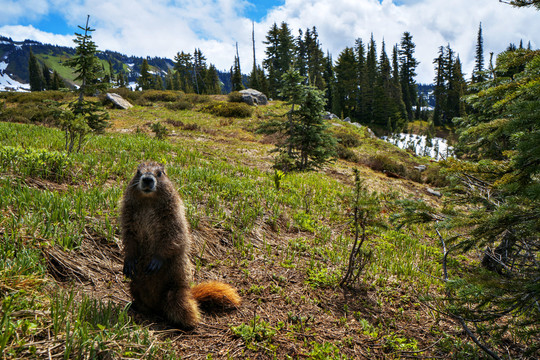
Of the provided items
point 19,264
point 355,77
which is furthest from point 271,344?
point 355,77

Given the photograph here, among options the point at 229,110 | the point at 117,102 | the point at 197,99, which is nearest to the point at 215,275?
the point at 229,110

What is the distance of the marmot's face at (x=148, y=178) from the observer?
2623mm

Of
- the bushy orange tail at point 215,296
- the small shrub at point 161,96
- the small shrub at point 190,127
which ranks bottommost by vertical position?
the bushy orange tail at point 215,296

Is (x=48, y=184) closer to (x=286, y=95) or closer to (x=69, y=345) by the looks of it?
(x=69, y=345)

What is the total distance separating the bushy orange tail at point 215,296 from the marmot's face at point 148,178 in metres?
1.20

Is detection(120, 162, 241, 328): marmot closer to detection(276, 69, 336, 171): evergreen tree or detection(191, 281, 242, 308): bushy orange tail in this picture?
detection(191, 281, 242, 308): bushy orange tail

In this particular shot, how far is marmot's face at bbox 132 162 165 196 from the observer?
2623mm

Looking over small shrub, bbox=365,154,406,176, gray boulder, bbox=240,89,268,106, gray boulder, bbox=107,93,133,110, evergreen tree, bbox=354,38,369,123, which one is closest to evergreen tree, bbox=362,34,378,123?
evergreen tree, bbox=354,38,369,123

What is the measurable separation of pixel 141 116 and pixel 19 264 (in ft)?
81.5

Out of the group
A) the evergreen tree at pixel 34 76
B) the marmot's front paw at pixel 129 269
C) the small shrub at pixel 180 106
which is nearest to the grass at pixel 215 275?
the marmot's front paw at pixel 129 269

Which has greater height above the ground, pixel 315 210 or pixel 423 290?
pixel 315 210

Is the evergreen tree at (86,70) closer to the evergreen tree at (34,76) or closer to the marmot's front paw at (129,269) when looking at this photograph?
the marmot's front paw at (129,269)

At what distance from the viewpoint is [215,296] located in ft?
10.2

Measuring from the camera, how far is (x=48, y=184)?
4734 mm
